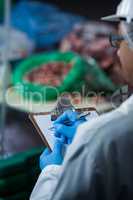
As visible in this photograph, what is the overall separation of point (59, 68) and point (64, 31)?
0.39 metres

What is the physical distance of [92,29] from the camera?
9.95ft

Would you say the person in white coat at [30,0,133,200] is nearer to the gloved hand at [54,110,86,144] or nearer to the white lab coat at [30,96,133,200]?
the white lab coat at [30,96,133,200]

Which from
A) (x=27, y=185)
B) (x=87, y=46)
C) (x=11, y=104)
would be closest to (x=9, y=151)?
(x=11, y=104)

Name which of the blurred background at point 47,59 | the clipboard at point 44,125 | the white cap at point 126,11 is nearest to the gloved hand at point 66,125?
the clipboard at point 44,125

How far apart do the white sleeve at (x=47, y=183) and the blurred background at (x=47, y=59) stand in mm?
1148

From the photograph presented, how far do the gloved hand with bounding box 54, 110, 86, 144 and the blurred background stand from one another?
1003 millimetres

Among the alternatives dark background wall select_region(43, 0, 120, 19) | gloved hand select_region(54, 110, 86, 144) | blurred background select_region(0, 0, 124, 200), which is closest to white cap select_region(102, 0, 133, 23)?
gloved hand select_region(54, 110, 86, 144)

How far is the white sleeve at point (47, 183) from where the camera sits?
111 cm

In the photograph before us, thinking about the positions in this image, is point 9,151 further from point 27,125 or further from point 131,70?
point 131,70

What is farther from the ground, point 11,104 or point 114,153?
point 114,153

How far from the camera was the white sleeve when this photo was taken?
3.65 ft

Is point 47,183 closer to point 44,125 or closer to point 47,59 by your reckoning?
point 44,125

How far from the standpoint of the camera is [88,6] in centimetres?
319

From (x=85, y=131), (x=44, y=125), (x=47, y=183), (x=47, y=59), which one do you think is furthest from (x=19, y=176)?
(x=47, y=59)
